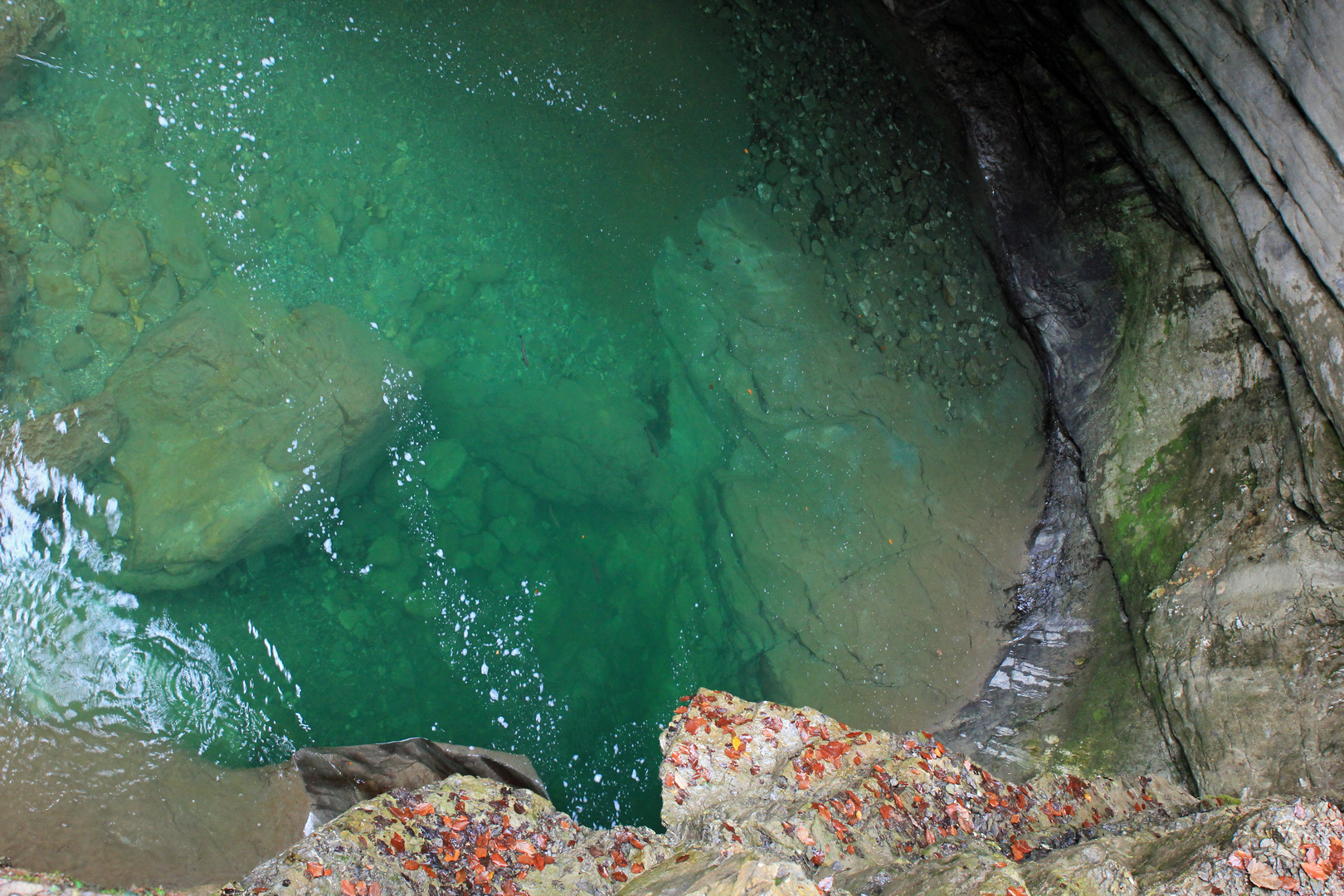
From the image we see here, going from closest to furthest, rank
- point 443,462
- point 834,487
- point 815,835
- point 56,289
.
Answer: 1. point 815,835
2. point 56,289
3. point 443,462
4. point 834,487

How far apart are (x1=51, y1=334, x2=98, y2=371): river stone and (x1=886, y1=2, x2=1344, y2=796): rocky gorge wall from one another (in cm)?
470

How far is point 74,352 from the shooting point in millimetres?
3352

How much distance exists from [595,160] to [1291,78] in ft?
9.99

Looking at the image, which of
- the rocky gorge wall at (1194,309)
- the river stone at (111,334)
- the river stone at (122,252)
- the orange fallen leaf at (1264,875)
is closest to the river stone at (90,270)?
the river stone at (122,252)

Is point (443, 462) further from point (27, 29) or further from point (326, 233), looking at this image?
point (27, 29)

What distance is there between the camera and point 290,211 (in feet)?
12.2

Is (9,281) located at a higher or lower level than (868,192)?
lower

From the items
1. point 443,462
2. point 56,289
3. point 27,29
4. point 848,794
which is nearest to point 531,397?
point 443,462

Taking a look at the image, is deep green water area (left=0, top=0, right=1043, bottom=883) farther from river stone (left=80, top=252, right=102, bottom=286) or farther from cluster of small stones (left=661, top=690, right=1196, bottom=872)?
cluster of small stones (left=661, top=690, right=1196, bottom=872)

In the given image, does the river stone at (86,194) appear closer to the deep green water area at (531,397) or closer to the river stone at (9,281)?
the deep green water area at (531,397)

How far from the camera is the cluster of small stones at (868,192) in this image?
4398 mm

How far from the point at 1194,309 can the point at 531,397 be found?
3423mm

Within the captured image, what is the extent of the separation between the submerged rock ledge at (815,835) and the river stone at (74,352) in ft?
7.73

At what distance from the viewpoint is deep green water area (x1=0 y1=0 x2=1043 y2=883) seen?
3.30 meters
